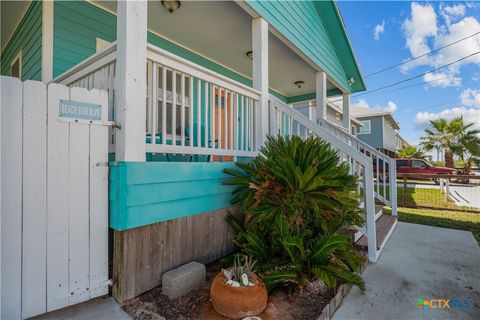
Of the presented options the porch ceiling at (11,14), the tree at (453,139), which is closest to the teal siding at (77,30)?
the porch ceiling at (11,14)

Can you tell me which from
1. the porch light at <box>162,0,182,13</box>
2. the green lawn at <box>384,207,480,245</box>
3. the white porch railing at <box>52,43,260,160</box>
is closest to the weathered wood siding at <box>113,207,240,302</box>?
the white porch railing at <box>52,43,260,160</box>

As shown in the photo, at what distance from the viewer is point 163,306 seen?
6.29 feet

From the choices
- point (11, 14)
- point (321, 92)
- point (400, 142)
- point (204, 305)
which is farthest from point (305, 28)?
point (400, 142)

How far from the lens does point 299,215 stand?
7.99ft

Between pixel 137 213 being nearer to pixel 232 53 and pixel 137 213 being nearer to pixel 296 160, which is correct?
pixel 296 160

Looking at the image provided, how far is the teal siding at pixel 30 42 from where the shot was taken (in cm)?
338

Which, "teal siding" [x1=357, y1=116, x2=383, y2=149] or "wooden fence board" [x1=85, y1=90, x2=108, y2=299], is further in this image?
"teal siding" [x1=357, y1=116, x2=383, y2=149]

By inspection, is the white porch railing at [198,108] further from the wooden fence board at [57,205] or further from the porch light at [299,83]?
the porch light at [299,83]

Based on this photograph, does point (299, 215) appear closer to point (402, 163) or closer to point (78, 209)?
point (78, 209)

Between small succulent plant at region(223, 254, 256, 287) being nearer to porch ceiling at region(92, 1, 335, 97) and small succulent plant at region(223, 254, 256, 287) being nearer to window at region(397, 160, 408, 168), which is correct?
porch ceiling at region(92, 1, 335, 97)

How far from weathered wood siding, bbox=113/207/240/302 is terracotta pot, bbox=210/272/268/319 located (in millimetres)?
591

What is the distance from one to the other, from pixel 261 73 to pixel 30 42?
11.6 feet

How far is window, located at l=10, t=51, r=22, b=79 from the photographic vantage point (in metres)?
4.25

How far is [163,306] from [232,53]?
4.90 m
